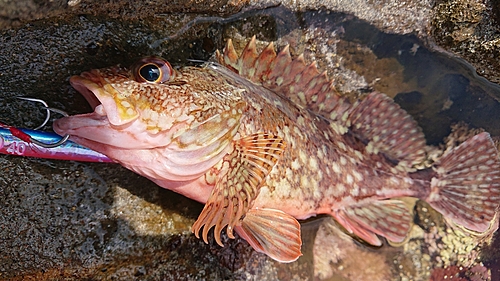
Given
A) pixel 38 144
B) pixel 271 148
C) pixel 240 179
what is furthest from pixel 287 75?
pixel 38 144

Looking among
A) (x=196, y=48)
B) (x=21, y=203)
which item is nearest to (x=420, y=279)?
(x=196, y=48)

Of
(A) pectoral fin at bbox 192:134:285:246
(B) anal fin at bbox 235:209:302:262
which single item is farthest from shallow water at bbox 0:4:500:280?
(A) pectoral fin at bbox 192:134:285:246

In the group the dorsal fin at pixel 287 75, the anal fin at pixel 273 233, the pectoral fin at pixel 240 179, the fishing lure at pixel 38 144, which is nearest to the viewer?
the fishing lure at pixel 38 144

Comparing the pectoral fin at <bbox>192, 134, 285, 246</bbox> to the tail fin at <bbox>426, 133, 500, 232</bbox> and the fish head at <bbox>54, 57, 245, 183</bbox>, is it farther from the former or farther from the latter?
the tail fin at <bbox>426, 133, 500, 232</bbox>

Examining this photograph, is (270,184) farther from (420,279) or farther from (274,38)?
(420,279)

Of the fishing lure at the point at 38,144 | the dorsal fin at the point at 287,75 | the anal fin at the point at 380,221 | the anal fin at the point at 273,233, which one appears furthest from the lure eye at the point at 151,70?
the anal fin at the point at 380,221

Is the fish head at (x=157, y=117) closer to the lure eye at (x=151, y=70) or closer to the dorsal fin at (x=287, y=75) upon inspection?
the lure eye at (x=151, y=70)
